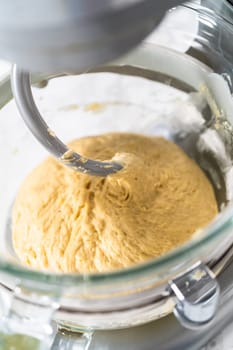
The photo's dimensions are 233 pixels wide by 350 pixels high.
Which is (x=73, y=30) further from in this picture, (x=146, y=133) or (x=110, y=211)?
(x=146, y=133)

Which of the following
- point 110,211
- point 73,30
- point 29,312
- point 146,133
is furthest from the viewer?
point 146,133

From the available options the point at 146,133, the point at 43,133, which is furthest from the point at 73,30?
the point at 146,133

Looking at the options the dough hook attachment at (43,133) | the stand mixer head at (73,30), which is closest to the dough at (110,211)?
the dough hook attachment at (43,133)

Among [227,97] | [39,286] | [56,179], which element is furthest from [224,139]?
[39,286]

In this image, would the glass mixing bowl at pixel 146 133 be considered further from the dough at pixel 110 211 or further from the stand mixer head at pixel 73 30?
the stand mixer head at pixel 73 30

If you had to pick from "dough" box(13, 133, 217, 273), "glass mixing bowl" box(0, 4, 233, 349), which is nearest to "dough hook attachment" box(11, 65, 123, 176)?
"dough" box(13, 133, 217, 273)

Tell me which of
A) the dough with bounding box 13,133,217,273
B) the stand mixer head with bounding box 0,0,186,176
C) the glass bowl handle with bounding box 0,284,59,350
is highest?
the dough with bounding box 13,133,217,273

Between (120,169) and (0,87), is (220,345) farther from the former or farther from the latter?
(0,87)

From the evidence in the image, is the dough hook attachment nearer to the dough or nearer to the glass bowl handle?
the dough
